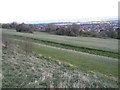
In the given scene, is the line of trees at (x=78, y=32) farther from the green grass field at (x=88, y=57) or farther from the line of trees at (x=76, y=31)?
the green grass field at (x=88, y=57)

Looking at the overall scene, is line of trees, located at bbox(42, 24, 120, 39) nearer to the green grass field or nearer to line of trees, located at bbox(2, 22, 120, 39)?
line of trees, located at bbox(2, 22, 120, 39)

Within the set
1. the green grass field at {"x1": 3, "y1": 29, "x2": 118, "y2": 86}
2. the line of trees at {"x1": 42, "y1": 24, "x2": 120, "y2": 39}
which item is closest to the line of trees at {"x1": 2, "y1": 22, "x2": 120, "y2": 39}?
the line of trees at {"x1": 42, "y1": 24, "x2": 120, "y2": 39}

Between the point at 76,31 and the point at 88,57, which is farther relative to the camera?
the point at 76,31

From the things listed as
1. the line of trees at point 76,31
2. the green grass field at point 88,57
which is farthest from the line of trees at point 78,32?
the green grass field at point 88,57

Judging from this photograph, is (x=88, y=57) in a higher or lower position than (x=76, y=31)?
lower

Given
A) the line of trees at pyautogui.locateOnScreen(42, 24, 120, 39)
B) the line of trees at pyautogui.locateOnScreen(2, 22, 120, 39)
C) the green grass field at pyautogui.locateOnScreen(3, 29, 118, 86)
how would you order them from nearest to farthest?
1. the green grass field at pyautogui.locateOnScreen(3, 29, 118, 86)
2. the line of trees at pyautogui.locateOnScreen(2, 22, 120, 39)
3. the line of trees at pyautogui.locateOnScreen(42, 24, 120, 39)

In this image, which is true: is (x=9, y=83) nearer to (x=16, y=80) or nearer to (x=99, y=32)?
(x=16, y=80)

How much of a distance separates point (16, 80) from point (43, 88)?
1511 mm

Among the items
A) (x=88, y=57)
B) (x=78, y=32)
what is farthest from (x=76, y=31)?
(x=88, y=57)

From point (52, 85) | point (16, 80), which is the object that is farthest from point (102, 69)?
point (16, 80)

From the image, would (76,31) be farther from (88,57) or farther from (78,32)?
(88,57)

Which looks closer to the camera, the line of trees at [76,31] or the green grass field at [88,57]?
the green grass field at [88,57]

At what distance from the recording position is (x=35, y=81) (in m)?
6.68

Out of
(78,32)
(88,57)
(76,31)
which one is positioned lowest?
(88,57)
